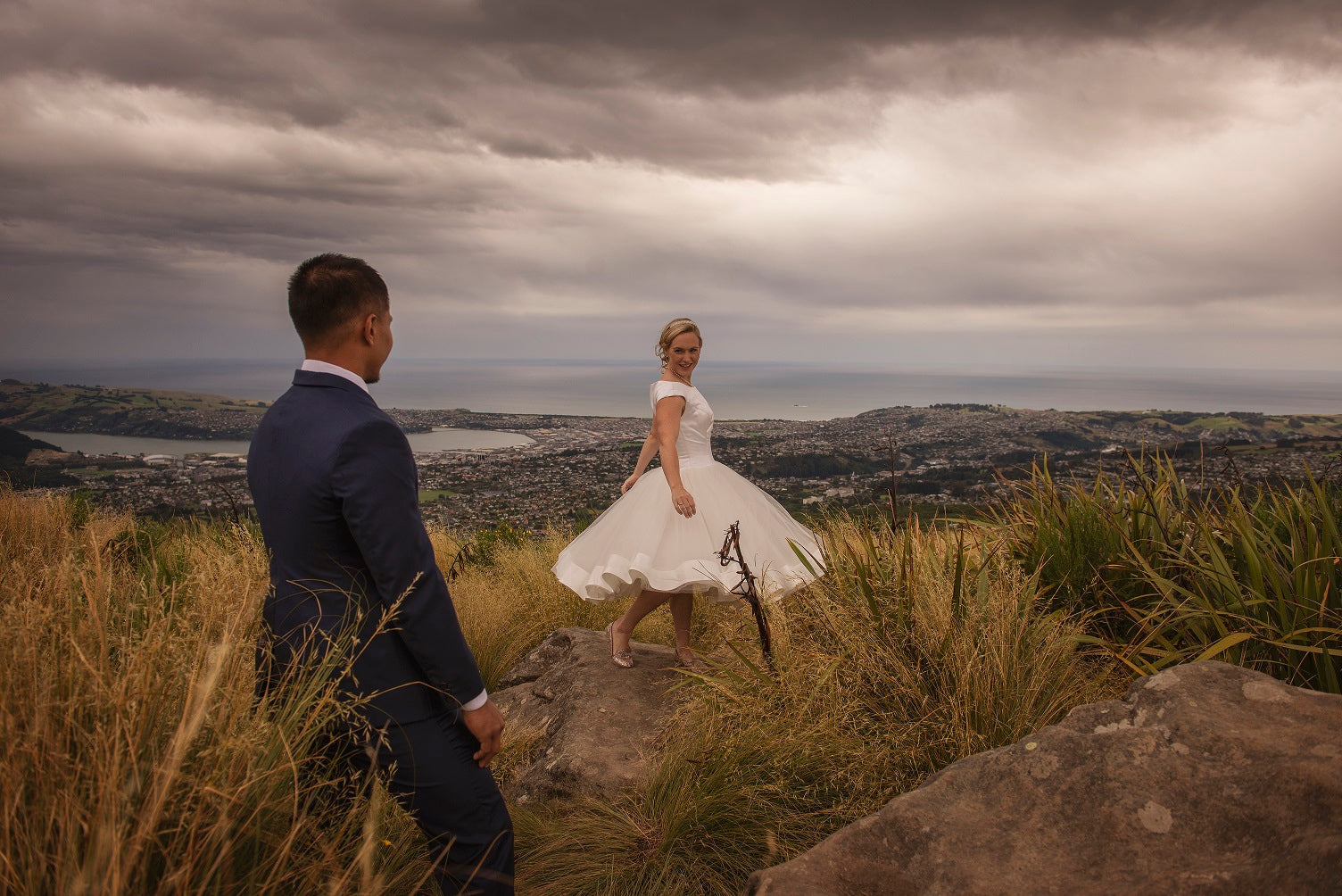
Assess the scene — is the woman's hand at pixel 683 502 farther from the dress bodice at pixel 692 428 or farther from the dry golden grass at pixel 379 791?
the dry golden grass at pixel 379 791

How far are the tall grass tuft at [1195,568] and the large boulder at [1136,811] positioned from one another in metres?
1.18

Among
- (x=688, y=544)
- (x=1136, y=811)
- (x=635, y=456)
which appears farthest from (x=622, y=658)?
(x=635, y=456)

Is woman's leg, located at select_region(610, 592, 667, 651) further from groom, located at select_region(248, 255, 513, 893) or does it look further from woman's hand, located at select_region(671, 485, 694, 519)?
groom, located at select_region(248, 255, 513, 893)

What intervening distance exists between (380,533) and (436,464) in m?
29.4

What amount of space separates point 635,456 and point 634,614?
23679 mm

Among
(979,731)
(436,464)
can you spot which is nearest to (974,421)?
(436,464)

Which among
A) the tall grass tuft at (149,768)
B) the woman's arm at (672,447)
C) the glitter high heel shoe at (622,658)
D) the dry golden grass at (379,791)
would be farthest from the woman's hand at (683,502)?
the tall grass tuft at (149,768)

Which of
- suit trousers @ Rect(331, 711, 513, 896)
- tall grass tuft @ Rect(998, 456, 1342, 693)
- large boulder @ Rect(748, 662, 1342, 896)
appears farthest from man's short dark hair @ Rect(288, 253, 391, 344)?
tall grass tuft @ Rect(998, 456, 1342, 693)

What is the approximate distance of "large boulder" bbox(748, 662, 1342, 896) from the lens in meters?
1.75

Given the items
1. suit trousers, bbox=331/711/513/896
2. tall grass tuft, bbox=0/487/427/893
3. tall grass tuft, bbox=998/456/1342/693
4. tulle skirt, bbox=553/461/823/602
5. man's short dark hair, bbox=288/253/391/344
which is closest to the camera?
tall grass tuft, bbox=0/487/427/893

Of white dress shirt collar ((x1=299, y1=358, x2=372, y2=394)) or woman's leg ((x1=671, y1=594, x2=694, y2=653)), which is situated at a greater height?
white dress shirt collar ((x1=299, y1=358, x2=372, y2=394))

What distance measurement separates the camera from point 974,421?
39000mm

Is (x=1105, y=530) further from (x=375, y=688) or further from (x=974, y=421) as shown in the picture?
(x=974, y=421)

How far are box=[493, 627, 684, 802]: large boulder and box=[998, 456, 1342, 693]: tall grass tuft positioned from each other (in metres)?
2.55
